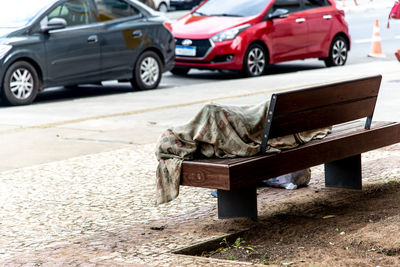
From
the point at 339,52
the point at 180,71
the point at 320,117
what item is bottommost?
the point at 180,71

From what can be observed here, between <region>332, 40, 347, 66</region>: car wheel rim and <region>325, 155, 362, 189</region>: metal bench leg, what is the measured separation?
10767 mm

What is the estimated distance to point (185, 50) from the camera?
1489 cm

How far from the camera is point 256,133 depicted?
198 inches

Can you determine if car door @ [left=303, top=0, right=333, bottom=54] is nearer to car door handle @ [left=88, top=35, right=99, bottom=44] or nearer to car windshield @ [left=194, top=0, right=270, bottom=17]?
car windshield @ [left=194, top=0, right=270, bottom=17]

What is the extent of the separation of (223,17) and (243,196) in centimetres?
1041

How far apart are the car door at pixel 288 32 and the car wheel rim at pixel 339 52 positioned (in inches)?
37.6

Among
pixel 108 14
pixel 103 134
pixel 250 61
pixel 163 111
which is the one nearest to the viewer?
pixel 103 134

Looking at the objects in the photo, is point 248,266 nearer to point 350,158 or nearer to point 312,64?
point 350,158

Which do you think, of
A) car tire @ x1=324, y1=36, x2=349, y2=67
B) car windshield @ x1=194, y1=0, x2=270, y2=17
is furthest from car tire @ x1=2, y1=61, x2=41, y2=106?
car tire @ x1=324, y1=36, x2=349, y2=67

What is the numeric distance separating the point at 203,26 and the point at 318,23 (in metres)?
2.60

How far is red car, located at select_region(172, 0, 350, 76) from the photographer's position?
14586mm

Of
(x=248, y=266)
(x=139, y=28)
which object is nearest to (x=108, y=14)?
(x=139, y=28)

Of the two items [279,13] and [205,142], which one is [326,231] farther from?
[279,13]

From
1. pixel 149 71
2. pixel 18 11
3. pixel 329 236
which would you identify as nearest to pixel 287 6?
pixel 149 71
